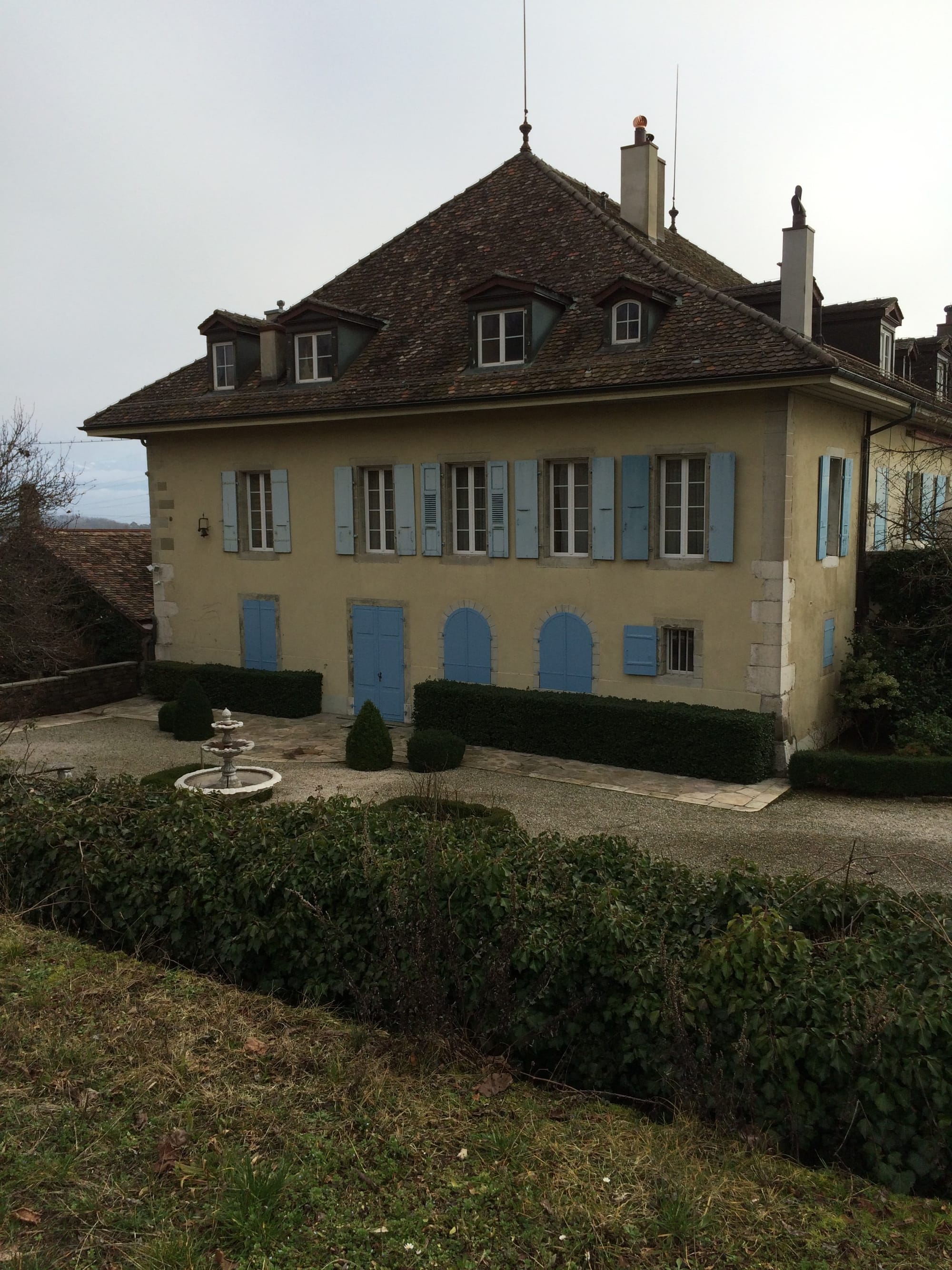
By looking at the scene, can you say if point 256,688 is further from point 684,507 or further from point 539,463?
point 684,507

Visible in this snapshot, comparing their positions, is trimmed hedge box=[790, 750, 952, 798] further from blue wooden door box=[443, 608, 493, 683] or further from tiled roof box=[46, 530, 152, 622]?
tiled roof box=[46, 530, 152, 622]

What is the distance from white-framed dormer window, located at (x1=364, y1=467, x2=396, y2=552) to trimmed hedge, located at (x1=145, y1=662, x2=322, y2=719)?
2691mm

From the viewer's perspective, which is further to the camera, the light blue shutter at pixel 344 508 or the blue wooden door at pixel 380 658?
the light blue shutter at pixel 344 508

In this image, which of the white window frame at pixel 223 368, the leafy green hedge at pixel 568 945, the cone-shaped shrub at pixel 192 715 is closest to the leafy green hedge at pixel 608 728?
A: the cone-shaped shrub at pixel 192 715

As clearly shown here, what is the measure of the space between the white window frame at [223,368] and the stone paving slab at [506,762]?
20.8 ft

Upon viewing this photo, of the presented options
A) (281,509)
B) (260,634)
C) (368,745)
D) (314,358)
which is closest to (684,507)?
(368,745)

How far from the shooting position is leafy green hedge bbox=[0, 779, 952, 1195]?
4.66m

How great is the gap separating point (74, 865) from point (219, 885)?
127 centimetres

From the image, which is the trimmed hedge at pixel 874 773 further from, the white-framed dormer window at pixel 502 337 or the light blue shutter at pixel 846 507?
the white-framed dormer window at pixel 502 337

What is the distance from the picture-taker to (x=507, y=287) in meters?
15.6

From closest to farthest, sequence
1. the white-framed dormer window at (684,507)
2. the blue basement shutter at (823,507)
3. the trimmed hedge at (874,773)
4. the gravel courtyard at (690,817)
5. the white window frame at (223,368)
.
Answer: the gravel courtyard at (690,817)
the trimmed hedge at (874,773)
the white-framed dormer window at (684,507)
the blue basement shutter at (823,507)
the white window frame at (223,368)

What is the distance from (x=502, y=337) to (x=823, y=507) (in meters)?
5.53

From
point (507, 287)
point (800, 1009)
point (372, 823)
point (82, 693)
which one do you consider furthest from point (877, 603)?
point (82, 693)

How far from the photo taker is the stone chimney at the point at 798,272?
14.9m
